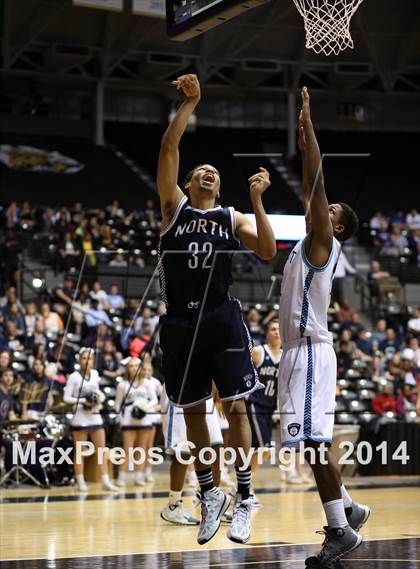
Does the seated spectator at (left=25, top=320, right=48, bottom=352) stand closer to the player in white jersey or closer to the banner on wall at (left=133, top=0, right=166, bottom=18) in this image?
the banner on wall at (left=133, top=0, right=166, bottom=18)

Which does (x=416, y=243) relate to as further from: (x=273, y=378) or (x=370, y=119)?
(x=273, y=378)

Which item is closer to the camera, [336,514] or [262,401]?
[336,514]

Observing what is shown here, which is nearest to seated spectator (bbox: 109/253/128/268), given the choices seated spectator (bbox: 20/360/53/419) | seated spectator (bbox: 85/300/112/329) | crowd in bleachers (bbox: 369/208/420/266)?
seated spectator (bbox: 85/300/112/329)

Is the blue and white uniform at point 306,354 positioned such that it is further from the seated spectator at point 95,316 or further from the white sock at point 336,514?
the seated spectator at point 95,316

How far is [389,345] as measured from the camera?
19984 millimetres

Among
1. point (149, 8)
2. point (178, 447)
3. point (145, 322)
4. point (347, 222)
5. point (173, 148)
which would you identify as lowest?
point (178, 447)

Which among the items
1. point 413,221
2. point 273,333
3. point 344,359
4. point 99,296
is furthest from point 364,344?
point 273,333

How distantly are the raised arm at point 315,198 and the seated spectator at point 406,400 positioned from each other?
433 inches

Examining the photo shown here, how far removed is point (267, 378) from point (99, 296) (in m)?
6.32

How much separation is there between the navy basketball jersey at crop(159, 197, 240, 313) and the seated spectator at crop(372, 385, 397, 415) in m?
10.9

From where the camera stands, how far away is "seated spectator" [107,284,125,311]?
60.3 feet

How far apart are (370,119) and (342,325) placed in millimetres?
12906

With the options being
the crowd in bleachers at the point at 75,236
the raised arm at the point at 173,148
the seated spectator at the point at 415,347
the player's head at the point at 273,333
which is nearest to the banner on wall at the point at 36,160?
the crowd in bleachers at the point at 75,236

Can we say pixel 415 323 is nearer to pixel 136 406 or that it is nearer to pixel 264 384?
pixel 136 406
